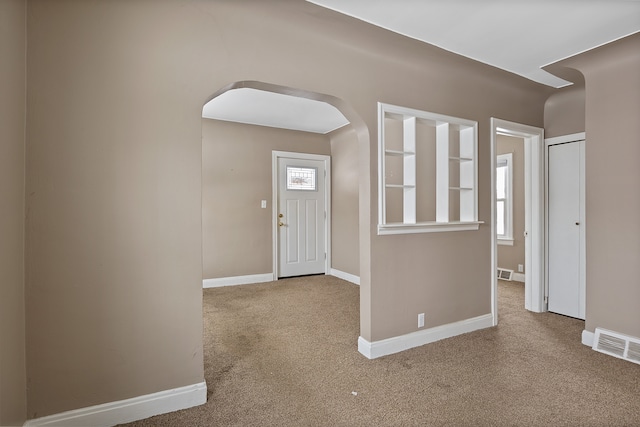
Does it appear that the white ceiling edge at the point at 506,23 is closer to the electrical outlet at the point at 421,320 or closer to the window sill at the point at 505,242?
the electrical outlet at the point at 421,320

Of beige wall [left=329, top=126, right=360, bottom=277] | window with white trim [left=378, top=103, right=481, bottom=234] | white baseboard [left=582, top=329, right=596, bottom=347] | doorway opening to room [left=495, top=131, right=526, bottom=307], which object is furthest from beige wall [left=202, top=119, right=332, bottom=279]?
white baseboard [left=582, top=329, right=596, bottom=347]

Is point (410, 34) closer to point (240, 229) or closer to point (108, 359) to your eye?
point (108, 359)

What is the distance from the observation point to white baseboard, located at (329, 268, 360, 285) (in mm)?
5104

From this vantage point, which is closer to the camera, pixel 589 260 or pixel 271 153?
pixel 589 260

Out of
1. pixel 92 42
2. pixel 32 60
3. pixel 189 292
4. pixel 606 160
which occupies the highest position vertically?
pixel 92 42

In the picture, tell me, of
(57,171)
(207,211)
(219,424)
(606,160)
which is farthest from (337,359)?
(207,211)

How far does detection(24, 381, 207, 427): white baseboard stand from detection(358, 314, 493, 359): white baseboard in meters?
1.22

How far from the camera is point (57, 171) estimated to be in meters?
1.70

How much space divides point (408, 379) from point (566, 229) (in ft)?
8.54

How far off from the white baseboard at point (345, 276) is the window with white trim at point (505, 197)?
2406 mm

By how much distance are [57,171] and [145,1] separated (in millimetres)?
1048

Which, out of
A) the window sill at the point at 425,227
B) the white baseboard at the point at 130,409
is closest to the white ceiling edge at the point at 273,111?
the window sill at the point at 425,227

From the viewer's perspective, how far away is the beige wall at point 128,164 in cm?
169

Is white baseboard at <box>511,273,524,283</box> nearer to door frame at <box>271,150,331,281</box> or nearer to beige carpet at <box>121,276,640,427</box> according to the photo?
beige carpet at <box>121,276,640,427</box>
